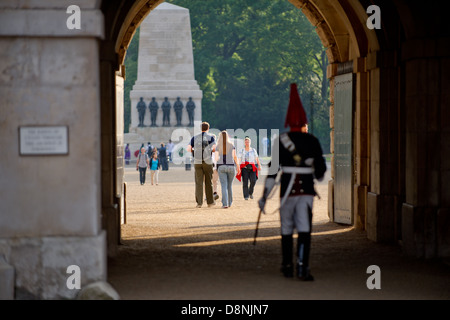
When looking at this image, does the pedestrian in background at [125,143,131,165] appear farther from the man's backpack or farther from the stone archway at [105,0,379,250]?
the stone archway at [105,0,379,250]

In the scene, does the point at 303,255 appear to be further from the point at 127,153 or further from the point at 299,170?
the point at 127,153

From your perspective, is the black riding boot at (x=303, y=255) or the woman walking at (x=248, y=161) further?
the woman walking at (x=248, y=161)

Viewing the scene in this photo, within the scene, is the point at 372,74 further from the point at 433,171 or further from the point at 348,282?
the point at 348,282

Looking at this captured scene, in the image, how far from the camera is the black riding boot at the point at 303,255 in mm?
9539

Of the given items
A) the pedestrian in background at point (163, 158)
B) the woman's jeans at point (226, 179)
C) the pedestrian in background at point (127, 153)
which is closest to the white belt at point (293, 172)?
the woman's jeans at point (226, 179)

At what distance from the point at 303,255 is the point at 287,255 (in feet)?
0.89

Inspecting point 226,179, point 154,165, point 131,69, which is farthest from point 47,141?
Result: point 131,69

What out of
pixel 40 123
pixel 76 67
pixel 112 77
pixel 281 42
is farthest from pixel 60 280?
pixel 281 42

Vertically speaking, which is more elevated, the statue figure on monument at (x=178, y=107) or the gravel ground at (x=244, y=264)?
the statue figure on monument at (x=178, y=107)

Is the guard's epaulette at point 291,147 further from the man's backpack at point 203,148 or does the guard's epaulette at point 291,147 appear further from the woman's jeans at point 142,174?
the woman's jeans at point 142,174

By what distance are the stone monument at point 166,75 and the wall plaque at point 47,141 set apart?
133ft

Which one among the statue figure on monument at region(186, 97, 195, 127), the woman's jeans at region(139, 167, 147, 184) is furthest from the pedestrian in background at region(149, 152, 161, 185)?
the statue figure on monument at region(186, 97, 195, 127)

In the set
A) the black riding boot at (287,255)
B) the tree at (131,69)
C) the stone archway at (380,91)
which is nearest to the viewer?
the black riding boot at (287,255)

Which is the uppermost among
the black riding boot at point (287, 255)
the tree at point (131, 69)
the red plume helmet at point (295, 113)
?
the tree at point (131, 69)
